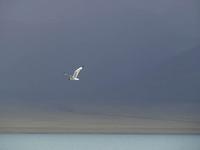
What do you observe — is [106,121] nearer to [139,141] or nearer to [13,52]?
[139,141]

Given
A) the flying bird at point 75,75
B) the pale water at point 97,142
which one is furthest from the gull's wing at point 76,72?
the pale water at point 97,142

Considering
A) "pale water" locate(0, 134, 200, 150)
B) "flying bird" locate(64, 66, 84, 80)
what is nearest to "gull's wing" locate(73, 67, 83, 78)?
"flying bird" locate(64, 66, 84, 80)

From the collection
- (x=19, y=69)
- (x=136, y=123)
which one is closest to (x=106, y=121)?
(x=136, y=123)

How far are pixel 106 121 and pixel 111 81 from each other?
9.6 inches

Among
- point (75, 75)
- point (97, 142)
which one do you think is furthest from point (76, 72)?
point (97, 142)

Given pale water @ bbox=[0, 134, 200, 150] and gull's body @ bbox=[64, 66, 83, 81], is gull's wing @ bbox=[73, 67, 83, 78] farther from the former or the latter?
pale water @ bbox=[0, 134, 200, 150]

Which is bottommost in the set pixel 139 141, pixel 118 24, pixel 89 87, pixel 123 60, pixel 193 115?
pixel 139 141

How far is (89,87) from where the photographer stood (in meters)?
1.86

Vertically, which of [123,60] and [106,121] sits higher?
[123,60]

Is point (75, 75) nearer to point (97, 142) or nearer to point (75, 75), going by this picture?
point (75, 75)

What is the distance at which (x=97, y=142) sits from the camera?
1889 millimetres

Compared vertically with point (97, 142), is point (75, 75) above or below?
above

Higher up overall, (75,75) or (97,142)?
(75,75)

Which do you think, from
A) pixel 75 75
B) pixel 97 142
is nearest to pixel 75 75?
pixel 75 75
